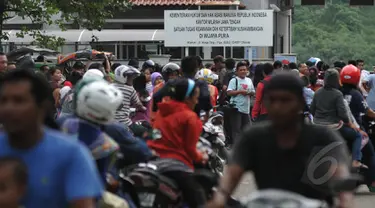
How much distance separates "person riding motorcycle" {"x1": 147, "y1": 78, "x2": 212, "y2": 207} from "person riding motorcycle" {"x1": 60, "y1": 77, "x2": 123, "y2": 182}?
179 centimetres

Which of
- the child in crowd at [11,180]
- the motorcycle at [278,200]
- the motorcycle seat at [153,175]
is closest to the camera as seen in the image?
the child in crowd at [11,180]

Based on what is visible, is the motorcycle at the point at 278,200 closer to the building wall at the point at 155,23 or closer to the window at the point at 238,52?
the building wall at the point at 155,23

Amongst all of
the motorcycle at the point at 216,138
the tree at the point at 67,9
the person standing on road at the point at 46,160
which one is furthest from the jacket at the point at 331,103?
the tree at the point at 67,9

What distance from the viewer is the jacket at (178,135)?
880 centimetres

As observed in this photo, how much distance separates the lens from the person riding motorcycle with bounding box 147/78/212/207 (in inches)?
346

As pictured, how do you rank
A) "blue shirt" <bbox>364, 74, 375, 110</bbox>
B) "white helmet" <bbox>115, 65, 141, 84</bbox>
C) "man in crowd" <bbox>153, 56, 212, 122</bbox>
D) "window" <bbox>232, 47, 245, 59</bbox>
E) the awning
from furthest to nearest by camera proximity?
"window" <bbox>232, 47, 245, 59</bbox> → the awning → "blue shirt" <bbox>364, 74, 375, 110</bbox> → "white helmet" <bbox>115, 65, 141, 84</bbox> → "man in crowd" <bbox>153, 56, 212, 122</bbox>

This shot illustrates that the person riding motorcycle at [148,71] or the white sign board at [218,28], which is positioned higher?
the white sign board at [218,28]

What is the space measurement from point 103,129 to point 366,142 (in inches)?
255

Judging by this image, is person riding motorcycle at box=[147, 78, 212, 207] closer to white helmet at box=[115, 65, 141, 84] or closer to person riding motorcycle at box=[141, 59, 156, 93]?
white helmet at box=[115, 65, 141, 84]

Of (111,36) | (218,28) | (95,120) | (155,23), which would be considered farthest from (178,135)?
(155,23)

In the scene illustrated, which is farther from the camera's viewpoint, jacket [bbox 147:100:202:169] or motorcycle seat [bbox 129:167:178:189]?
jacket [bbox 147:100:202:169]

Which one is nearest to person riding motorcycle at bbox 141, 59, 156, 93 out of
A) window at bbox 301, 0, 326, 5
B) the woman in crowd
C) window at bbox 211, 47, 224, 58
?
the woman in crowd

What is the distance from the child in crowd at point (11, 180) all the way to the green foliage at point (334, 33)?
74745 millimetres

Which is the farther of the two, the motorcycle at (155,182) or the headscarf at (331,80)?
the headscarf at (331,80)
